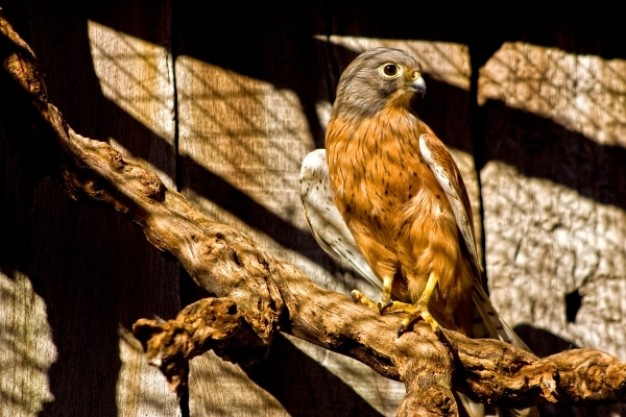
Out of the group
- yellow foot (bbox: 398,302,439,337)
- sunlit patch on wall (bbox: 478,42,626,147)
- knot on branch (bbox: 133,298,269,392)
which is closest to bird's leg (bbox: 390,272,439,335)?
yellow foot (bbox: 398,302,439,337)

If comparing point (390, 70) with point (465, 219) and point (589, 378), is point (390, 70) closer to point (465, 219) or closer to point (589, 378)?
point (465, 219)

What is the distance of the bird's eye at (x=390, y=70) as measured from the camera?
128 inches

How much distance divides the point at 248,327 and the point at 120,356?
3.03 feet

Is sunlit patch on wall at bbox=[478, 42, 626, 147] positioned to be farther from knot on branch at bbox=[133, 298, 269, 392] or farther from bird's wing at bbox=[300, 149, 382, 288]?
knot on branch at bbox=[133, 298, 269, 392]

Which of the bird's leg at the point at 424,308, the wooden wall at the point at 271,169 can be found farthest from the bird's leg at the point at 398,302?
the wooden wall at the point at 271,169

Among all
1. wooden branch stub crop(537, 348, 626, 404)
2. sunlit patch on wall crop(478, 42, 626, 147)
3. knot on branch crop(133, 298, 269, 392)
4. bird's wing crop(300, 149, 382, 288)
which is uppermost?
sunlit patch on wall crop(478, 42, 626, 147)

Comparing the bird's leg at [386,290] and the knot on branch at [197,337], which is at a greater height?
the bird's leg at [386,290]

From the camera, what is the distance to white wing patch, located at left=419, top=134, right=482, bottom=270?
305 centimetres

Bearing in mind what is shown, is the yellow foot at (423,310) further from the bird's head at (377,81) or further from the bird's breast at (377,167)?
the bird's head at (377,81)

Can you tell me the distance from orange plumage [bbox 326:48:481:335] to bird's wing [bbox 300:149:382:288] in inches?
2.5

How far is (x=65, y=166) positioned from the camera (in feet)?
8.65

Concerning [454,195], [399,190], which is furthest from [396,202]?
[454,195]

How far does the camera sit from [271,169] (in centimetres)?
338

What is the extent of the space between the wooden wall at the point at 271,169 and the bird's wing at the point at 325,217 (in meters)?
0.10
